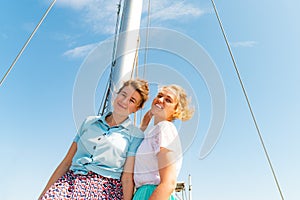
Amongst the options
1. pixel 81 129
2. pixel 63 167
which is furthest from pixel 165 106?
pixel 63 167

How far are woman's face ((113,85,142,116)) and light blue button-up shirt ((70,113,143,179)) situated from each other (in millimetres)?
68

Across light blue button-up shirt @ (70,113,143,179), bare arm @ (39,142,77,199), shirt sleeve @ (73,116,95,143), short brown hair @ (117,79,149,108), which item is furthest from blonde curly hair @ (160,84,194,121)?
bare arm @ (39,142,77,199)

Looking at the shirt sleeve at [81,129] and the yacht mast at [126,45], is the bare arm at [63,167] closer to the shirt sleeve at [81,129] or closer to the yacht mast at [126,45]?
the shirt sleeve at [81,129]

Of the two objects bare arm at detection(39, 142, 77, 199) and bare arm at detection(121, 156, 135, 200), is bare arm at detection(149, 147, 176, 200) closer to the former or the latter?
Result: bare arm at detection(121, 156, 135, 200)

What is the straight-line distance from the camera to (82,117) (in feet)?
6.81

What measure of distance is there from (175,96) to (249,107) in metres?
1.38

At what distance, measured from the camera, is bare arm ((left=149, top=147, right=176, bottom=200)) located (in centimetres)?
143

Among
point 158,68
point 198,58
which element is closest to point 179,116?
point 198,58

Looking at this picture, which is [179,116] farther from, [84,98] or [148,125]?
[84,98]

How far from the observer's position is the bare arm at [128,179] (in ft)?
5.37

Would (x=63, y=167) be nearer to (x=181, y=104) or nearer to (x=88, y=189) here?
(x=88, y=189)

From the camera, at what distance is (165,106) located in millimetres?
1707

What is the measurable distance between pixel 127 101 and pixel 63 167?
0.52m

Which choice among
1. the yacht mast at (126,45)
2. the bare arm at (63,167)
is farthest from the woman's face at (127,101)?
the yacht mast at (126,45)
